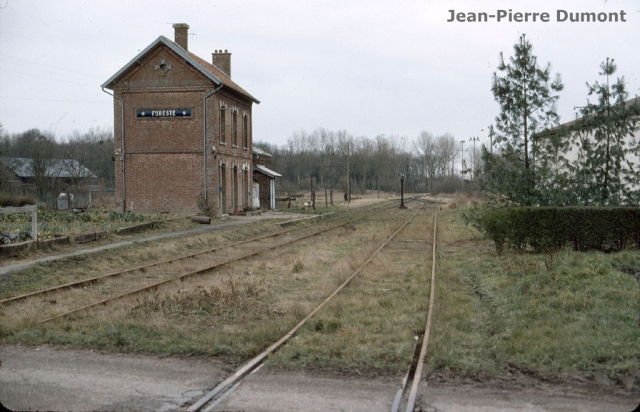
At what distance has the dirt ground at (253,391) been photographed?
16.5ft

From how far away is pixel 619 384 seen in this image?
5605 millimetres

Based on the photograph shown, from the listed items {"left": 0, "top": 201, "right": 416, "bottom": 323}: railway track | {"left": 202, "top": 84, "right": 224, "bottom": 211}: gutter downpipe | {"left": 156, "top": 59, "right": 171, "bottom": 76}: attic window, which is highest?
{"left": 156, "top": 59, "right": 171, "bottom": 76}: attic window

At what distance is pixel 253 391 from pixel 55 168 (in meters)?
47.4

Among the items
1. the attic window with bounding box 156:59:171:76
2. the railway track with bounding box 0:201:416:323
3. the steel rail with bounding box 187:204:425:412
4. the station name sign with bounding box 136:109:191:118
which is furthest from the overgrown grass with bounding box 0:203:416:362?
the attic window with bounding box 156:59:171:76

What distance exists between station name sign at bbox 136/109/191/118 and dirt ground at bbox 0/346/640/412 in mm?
26743

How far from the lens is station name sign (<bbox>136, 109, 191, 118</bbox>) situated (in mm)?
31984

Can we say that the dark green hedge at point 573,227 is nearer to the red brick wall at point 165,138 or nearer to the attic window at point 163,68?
the red brick wall at point 165,138

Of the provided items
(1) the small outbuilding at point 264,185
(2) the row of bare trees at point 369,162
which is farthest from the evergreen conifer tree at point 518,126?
(2) the row of bare trees at point 369,162

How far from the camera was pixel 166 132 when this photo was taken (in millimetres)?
32219

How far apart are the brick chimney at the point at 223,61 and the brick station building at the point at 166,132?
8.32m

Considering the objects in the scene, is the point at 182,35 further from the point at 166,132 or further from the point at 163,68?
the point at 166,132

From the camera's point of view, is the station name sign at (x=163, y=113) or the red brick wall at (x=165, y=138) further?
the station name sign at (x=163, y=113)

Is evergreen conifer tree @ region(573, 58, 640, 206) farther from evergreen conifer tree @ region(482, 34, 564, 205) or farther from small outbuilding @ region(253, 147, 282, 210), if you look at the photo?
small outbuilding @ region(253, 147, 282, 210)

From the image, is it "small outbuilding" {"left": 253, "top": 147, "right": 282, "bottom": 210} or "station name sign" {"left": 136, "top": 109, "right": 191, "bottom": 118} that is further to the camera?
"small outbuilding" {"left": 253, "top": 147, "right": 282, "bottom": 210}
